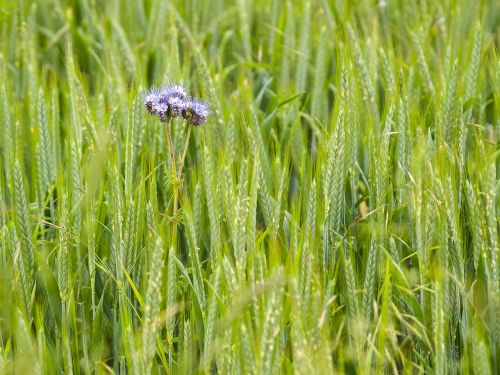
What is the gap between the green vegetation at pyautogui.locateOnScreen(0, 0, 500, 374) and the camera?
1644mm

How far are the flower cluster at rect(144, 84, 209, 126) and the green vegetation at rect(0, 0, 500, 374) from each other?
0.14ft

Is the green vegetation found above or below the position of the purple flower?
below

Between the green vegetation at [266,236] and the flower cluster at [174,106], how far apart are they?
4 centimetres

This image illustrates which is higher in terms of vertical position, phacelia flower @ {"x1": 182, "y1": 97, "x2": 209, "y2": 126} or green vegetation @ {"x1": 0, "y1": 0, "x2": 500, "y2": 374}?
phacelia flower @ {"x1": 182, "y1": 97, "x2": 209, "y2": 126}

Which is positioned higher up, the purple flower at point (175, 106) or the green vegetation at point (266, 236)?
the purple flower at point (175, 106)

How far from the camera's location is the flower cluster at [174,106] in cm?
202

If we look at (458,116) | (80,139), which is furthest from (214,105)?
(458,116)

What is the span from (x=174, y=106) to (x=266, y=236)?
354 millimetres

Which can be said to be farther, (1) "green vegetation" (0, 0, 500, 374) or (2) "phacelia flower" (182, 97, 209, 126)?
(2) "phacelia flower" (182, 97, 209, 126)

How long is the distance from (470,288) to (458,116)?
1.42 feet

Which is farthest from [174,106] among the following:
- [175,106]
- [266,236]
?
[266,236]

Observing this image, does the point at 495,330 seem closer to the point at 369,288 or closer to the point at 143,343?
the point at 369,288

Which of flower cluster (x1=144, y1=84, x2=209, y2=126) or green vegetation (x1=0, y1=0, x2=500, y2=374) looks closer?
green vegetation (x1=0, y1=0, x2=500, y2=374)

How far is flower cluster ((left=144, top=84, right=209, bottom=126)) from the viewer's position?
202 cm
